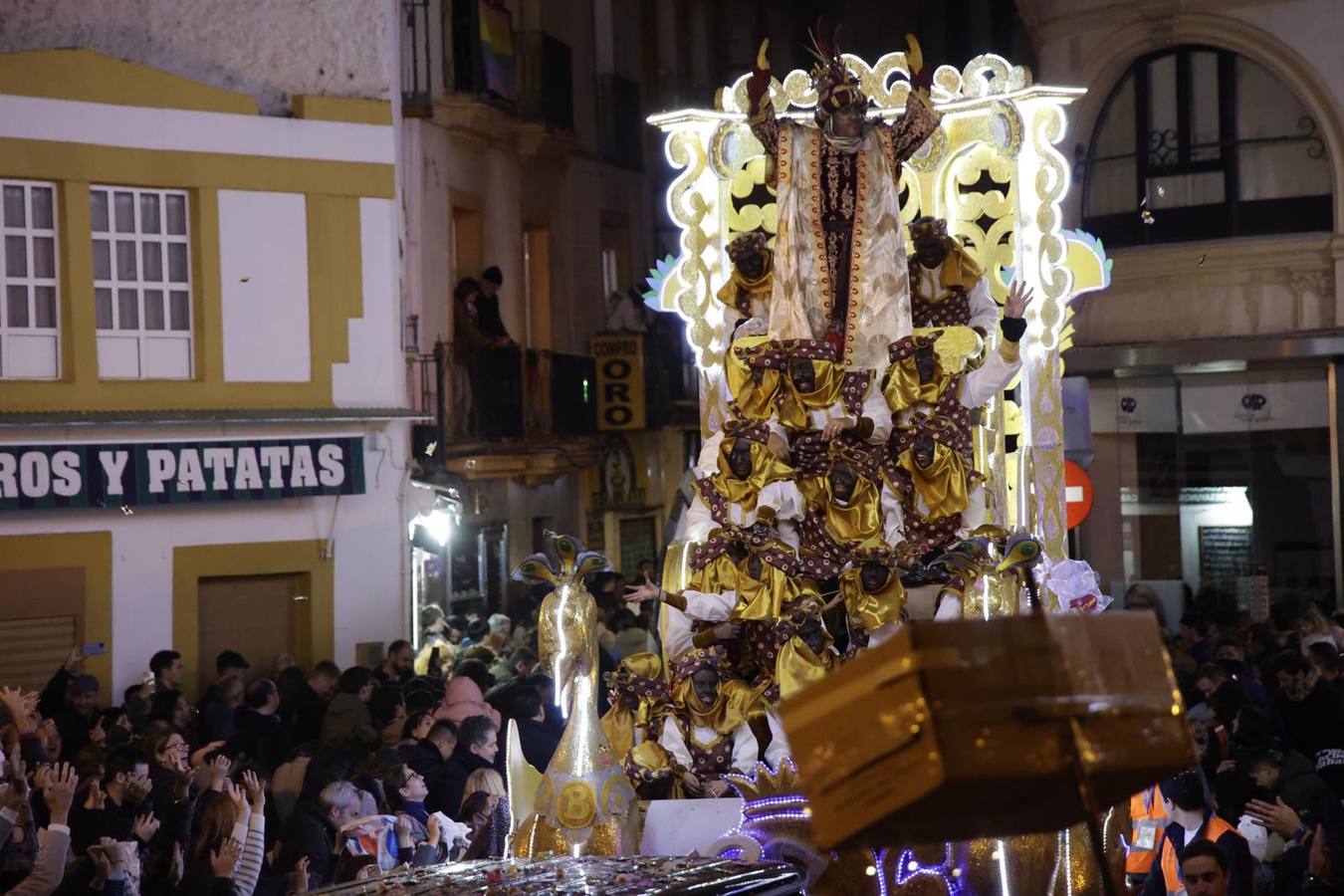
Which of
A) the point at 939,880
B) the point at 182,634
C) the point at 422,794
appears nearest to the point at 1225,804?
the point at 939,880

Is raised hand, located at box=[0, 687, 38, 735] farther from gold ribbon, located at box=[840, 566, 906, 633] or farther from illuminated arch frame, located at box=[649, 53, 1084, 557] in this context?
gold ribbon, located at box=[840, 566, 906, 633]

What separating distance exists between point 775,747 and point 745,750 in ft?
0.92

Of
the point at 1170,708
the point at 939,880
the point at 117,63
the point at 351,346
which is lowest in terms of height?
the point at 939,880

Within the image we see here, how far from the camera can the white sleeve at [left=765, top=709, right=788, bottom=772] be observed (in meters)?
8.47

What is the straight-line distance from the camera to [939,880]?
8.06 m

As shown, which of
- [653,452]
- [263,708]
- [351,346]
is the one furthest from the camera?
[653,452]

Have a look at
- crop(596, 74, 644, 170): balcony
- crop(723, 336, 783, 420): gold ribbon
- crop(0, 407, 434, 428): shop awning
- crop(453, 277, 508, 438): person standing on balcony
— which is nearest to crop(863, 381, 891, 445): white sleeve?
crop(723, 336, 783, 420): gold ribbon

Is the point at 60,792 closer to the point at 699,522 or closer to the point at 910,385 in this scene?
the point at 699,522

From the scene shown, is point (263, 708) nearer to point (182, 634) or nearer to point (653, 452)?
point (182, 634)

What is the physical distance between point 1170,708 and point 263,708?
8644 millimetres

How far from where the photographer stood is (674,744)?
9086mm

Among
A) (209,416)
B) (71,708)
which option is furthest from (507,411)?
(71,708)

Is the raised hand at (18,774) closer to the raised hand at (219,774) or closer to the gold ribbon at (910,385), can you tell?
the raised hand at (219,774)

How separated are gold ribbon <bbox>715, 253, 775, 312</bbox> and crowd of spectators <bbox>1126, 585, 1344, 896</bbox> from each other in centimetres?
313
